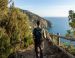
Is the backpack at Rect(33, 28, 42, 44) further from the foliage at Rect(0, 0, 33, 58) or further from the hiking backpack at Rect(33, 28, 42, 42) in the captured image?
the foliage at Rect(0, 0, 33, 58)

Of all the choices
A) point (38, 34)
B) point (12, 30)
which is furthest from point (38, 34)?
point (12, 30)

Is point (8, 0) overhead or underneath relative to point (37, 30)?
overhead

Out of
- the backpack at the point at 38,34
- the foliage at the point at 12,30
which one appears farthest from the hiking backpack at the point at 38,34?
the foliage at the point at 12,30

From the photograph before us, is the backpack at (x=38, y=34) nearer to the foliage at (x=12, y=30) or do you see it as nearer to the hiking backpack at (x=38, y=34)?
the hiking backpack at (x=38, y=34)

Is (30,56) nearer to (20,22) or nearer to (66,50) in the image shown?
(66,50)

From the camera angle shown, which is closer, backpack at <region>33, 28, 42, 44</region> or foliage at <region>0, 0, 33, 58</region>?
backpack at <region>33, 28, 42, 44</region>

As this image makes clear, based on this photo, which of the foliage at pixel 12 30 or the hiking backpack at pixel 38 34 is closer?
the hiking backpack at pixel 38 34

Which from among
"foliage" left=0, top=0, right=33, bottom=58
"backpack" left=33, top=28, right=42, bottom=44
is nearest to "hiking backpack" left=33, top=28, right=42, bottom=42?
"backpack" left=33, top=28, right=42, bottom=44

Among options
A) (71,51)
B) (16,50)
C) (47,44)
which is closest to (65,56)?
(71,51)

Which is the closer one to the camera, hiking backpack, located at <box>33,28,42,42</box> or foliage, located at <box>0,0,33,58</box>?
hiking backpack, located at <box>33,28,42,42</box>

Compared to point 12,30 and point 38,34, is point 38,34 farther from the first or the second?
point 12,30

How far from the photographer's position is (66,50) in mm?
12992

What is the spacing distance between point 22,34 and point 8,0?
6.67 ft

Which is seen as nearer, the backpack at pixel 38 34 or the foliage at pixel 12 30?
the backpack at pixel 38 34
